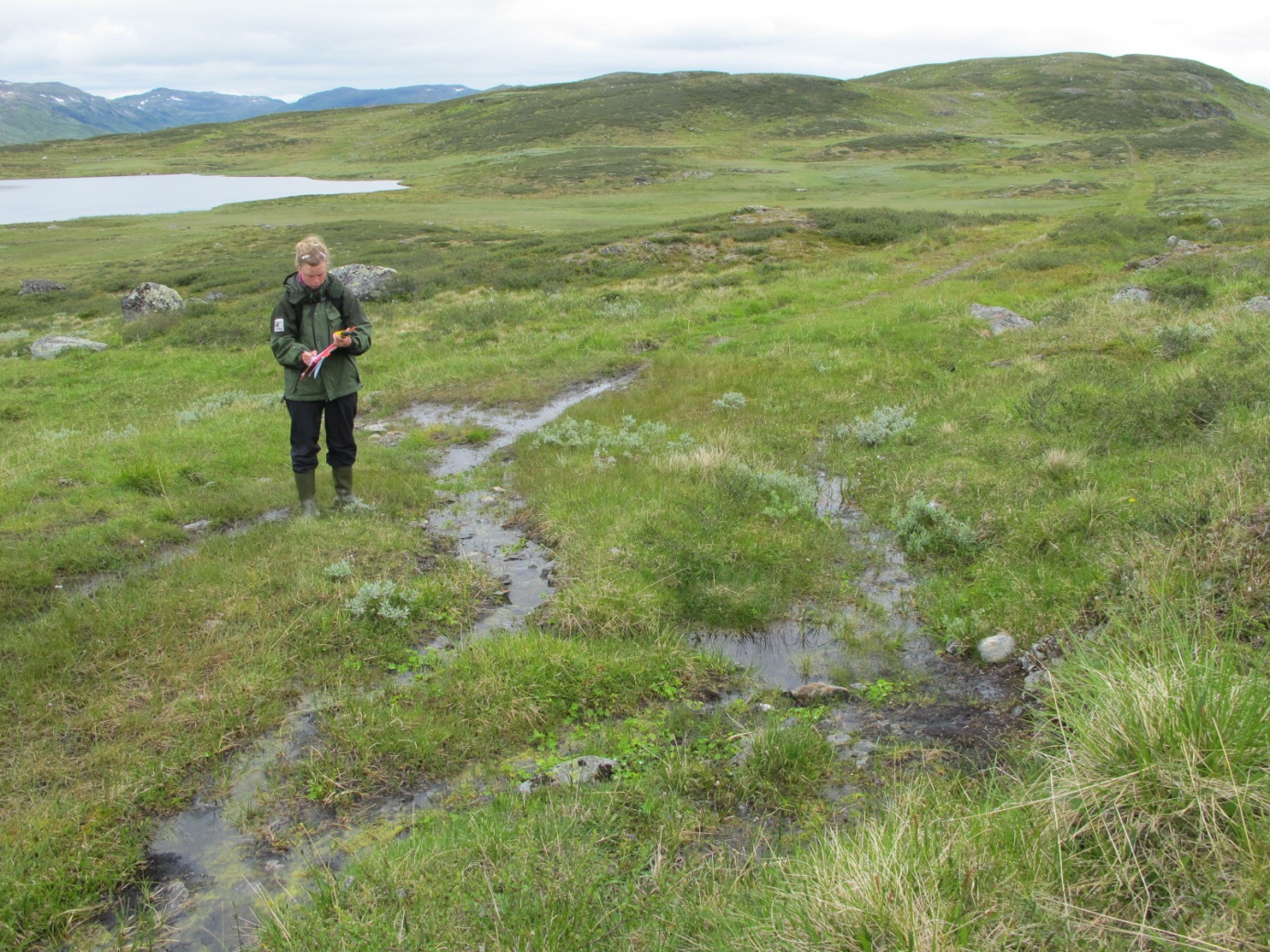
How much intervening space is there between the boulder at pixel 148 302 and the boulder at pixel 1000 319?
84.3 ft

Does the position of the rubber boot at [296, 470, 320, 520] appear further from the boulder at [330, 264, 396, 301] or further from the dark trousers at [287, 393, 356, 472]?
the boulder at [330, 264, 396, 301]

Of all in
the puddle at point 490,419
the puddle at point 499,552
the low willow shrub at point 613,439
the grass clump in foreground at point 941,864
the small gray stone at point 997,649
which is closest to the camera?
the grass clump in foreground at point 941,864

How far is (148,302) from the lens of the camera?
2816cm

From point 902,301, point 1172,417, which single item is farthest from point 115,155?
point 1172,417

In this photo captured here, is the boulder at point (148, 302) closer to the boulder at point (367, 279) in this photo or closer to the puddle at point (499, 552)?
the boulder at point (367, 279)

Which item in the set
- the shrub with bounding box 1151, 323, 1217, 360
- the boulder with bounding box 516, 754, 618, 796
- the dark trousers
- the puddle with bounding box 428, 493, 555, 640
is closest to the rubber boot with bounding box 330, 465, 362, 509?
the dark trousers

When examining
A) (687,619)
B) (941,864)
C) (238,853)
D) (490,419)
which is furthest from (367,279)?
(941,864)

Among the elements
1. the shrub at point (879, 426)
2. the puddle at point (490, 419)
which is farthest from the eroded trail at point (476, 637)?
the puddle at point (490, 419)

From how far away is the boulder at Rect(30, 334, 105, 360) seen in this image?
2270 centimetres

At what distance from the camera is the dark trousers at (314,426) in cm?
864

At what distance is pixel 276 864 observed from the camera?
4.35 metres

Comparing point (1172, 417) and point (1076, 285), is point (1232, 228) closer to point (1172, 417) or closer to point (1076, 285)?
point (1076, 285)

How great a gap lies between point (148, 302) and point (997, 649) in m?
30.5

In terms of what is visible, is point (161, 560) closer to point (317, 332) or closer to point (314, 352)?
point (314, 352)
